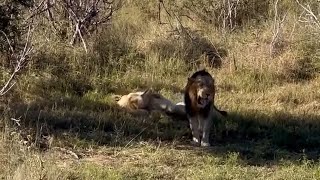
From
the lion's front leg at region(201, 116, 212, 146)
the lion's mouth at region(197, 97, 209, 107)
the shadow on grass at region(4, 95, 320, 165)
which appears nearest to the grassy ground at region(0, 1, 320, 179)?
the shadow on grass at region(4, 95, 320, 165)

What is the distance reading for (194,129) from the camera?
7.05m

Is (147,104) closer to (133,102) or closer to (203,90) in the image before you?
(133,102)

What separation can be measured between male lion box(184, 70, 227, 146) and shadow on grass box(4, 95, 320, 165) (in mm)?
152

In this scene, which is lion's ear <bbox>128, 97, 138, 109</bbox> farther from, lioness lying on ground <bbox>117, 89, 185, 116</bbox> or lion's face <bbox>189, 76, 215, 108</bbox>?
lion's face <bbox>189, 76, 215, 108</bbox>

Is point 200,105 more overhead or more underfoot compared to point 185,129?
more overhead

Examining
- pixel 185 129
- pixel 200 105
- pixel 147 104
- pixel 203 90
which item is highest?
pixel 203 90

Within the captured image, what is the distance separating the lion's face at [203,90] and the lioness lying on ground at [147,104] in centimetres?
101

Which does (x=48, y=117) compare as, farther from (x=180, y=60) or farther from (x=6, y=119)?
(x=180, y=60)

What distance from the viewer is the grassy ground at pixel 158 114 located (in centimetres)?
604

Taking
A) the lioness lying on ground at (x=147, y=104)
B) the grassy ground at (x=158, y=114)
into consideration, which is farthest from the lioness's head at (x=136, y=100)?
the grassy ground at (x=158, y=114)

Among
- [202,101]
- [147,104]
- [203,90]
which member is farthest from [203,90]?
[147,104]

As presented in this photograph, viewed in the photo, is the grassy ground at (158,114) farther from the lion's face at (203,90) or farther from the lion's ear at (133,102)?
the lion's face at (203,90)

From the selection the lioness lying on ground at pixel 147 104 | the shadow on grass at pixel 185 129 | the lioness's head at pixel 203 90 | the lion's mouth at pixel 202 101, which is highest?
the lioness's head at pixel 203 90

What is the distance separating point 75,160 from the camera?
6.22 meters
